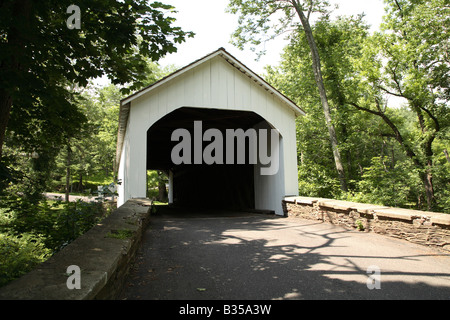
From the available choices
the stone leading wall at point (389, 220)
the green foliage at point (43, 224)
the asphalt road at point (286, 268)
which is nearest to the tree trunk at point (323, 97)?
the stone leading wall at point (389, 220)

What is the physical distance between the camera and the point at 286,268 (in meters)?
3.84

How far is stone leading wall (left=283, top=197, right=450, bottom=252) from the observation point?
4762mm

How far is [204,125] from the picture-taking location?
13.1 m

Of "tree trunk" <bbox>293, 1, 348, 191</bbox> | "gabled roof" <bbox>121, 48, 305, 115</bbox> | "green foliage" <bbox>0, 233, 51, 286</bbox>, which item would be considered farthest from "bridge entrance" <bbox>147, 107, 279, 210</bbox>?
"green foliage" <bbox>0, 233, 51, 286</bbox>

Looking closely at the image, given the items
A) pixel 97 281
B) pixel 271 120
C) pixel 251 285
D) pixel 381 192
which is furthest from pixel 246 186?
pixel 97 281

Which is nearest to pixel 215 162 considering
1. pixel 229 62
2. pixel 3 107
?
pixel 229 62

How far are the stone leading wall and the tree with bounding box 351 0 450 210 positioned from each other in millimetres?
9474

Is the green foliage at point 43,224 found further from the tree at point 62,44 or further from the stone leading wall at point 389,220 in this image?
the stone leading wall at point 389,220

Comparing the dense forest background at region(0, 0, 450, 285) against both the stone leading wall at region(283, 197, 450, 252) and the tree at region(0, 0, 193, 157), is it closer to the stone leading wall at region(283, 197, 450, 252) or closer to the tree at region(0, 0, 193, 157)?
the tree at region(0, 0, 193, 157)

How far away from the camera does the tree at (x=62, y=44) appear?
3.27 metres

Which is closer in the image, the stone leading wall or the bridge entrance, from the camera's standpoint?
the stone leading wall

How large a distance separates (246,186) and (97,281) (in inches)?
461

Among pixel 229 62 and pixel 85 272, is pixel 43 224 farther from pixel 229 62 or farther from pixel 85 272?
pixel 229 62
